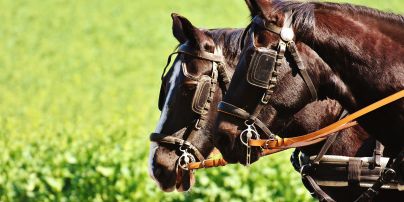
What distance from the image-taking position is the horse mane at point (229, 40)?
5.38m

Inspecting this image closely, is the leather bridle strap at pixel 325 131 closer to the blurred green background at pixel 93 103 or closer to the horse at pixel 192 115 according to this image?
the horse at pixel 192 115

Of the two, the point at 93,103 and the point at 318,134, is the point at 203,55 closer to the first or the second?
the point at 318,134

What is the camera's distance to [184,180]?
209 inches

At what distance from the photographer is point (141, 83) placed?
17938 millimetres

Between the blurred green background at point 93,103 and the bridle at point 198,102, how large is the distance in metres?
0.76

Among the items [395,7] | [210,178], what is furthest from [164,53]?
[210,178]

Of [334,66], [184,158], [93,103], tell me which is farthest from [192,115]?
[93,103]

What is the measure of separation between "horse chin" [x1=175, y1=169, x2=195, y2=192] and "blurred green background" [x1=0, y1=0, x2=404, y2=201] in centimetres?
125

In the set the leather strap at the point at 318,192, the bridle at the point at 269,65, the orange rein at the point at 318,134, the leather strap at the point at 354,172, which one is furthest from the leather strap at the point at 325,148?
the bridle at the point at 269,65

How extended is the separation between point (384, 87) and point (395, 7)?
18.8 metres

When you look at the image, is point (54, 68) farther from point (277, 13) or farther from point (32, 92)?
point (277, 13)

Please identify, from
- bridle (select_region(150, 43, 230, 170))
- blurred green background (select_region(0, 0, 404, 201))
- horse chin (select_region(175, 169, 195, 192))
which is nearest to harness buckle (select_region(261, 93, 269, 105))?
blurred green background (select_region(0, 0, 404, 201))

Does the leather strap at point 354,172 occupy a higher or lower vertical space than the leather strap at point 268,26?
lower

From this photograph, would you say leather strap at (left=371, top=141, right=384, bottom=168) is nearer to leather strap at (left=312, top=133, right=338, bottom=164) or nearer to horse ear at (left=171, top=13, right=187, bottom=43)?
leather strap at (left=312, top=133, right=338, bottom=164)
